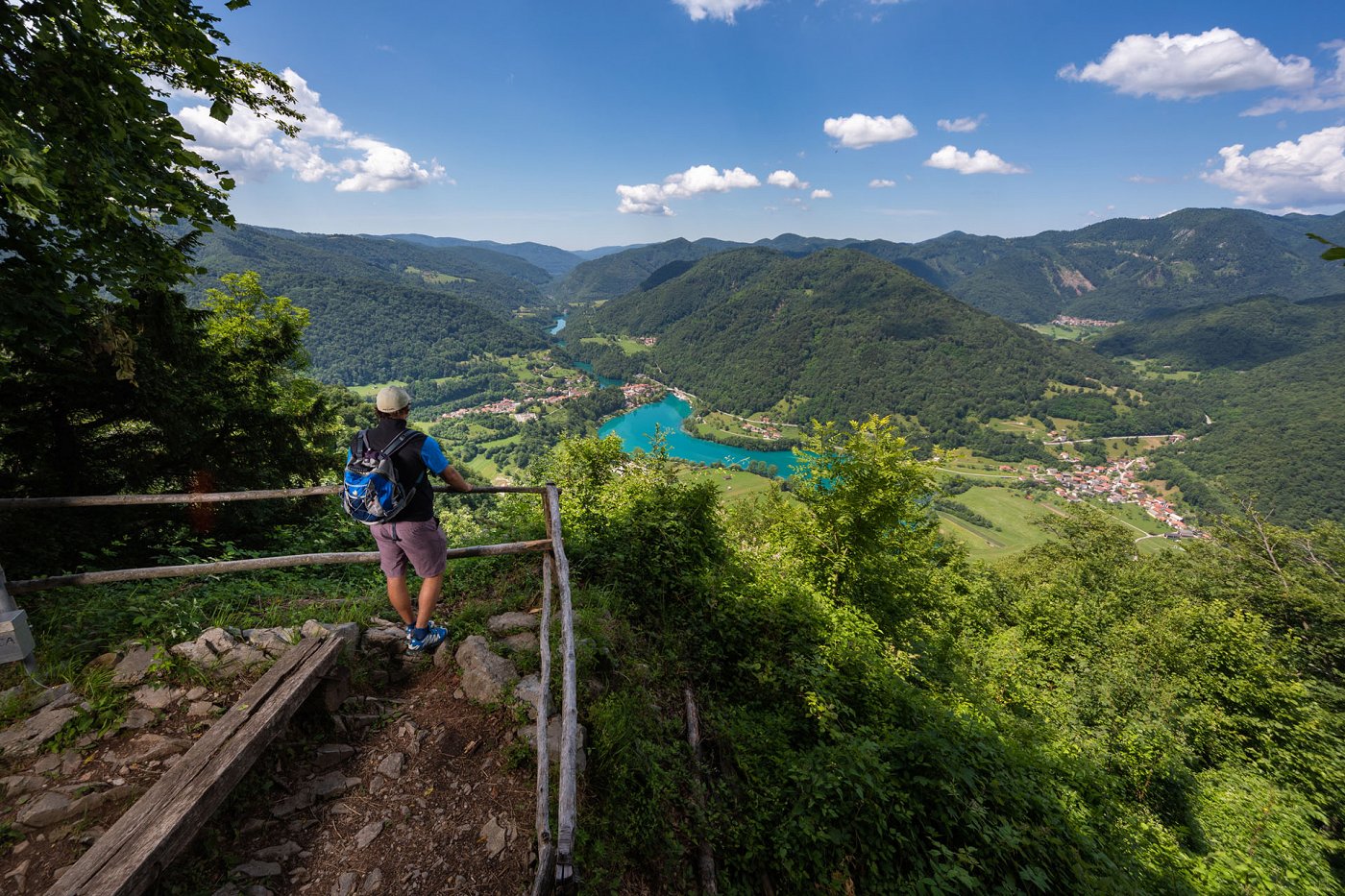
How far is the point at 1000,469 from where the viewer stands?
11131cm

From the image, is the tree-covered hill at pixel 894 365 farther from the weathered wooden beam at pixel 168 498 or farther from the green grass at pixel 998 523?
the weathered wooden beam at pixel 168 498

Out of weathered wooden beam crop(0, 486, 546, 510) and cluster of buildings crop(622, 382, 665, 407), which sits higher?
weathered wooden beam crop(0, 486, 546, 510)

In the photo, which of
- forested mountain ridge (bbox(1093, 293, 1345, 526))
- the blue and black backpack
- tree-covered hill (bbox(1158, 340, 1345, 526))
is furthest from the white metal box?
tree-covered hill (bbox(1158, 340, 1345, 526))

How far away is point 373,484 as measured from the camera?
165 inches

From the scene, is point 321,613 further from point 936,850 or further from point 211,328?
point 211,328

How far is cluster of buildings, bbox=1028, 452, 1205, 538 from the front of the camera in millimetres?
85125

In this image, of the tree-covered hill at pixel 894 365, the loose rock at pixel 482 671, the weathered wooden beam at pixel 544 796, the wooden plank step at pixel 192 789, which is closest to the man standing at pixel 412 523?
the loose rock at pixel 482 671

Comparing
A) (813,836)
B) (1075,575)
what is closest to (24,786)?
(813,836)

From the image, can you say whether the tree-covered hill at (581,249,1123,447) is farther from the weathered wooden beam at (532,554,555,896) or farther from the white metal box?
the white metal box

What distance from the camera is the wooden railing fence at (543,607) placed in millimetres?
2623

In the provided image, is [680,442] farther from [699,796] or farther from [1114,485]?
[699,796]

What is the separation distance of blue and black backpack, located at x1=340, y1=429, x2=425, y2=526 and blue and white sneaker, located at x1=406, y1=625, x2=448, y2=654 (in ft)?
4.70

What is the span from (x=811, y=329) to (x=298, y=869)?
202434 mm

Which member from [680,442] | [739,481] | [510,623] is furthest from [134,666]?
[680,442]
